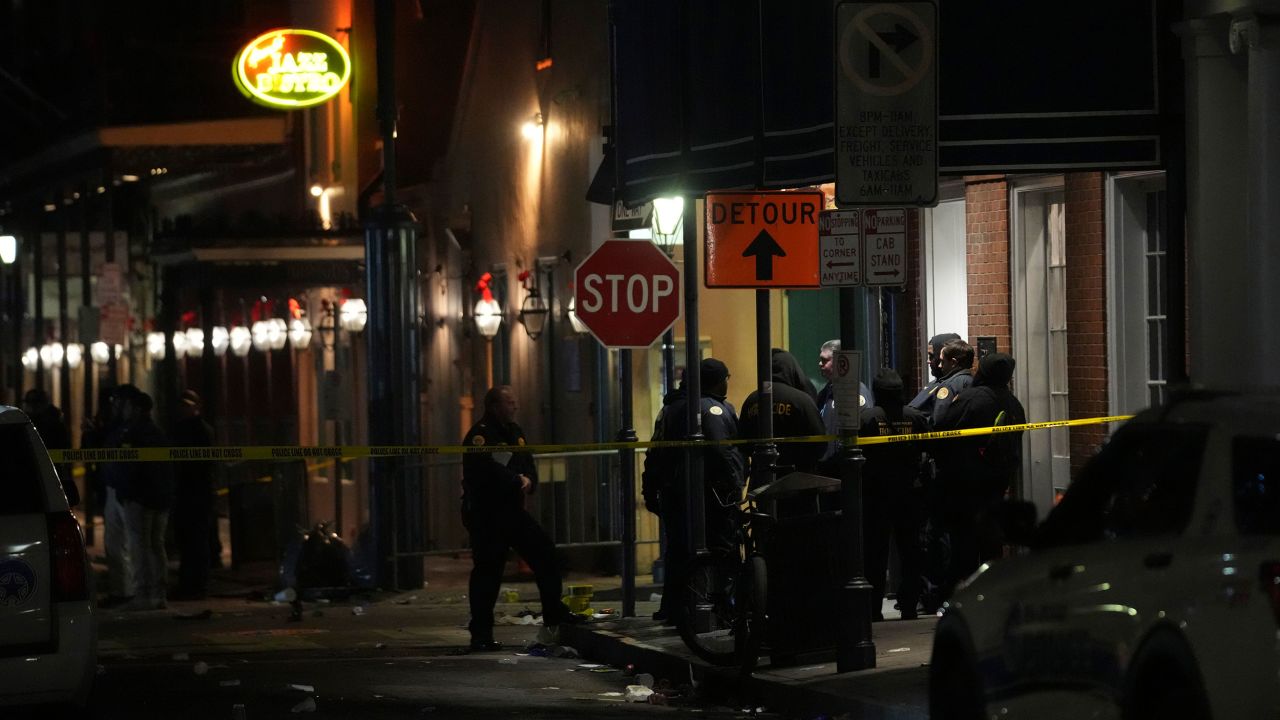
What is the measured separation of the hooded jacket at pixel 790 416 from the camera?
1525cm

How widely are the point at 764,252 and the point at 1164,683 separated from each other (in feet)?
24.9

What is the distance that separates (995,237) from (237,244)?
1335 centimetres

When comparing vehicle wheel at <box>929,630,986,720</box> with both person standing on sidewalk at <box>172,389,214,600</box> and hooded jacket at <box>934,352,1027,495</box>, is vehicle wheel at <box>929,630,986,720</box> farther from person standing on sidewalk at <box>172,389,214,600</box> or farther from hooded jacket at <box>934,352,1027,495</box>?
person standing on sidewalk at <box>172,389,214,600</box>

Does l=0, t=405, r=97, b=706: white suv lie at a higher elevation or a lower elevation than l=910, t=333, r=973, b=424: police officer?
lower

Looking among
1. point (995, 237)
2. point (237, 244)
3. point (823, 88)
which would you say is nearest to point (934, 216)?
point (995, 237)

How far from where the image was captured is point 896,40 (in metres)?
11.9

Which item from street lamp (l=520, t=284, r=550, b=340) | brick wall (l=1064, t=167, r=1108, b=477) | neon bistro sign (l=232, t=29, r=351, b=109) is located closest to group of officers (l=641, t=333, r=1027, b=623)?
brick wall (l=1064, t=167, r=1108, b=477)

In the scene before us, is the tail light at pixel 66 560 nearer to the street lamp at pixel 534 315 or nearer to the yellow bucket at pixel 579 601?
the yellow bucket at pixel 579 601

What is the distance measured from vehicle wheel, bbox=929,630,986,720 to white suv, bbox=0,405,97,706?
3998mm

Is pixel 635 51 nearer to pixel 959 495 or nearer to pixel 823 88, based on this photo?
pixel 823 88

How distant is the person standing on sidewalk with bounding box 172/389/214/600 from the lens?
2128cm

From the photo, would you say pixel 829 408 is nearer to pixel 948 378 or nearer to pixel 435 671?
pixel 948 378

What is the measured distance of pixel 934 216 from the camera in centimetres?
1897

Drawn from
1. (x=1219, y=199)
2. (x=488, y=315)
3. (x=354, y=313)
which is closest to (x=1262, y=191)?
(x=1219, y=199)
